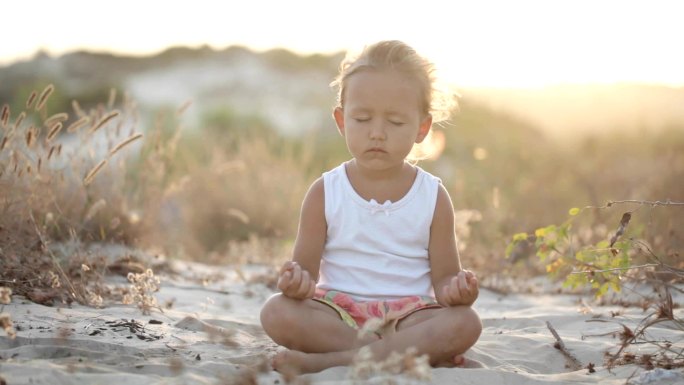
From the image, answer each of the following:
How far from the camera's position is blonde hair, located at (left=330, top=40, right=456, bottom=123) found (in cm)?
316

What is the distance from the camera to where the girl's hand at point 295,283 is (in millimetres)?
2826

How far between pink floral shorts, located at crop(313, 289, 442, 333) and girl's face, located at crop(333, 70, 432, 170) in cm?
56

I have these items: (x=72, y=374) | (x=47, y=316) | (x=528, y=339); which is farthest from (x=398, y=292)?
(x=47, y=316)

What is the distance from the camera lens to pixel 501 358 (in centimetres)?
327

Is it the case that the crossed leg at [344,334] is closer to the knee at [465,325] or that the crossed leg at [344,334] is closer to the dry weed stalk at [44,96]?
the knee at [465,325]

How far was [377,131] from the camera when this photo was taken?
3.07 meters

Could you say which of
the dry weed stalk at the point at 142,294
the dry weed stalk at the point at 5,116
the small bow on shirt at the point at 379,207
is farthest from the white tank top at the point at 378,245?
the dry weed stalk at the point at 5,116

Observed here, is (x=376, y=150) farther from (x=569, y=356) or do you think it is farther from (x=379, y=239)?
(x=569, y=356)

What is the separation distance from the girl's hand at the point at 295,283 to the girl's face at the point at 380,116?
0.58 m

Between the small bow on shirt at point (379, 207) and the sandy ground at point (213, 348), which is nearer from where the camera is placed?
the sandy ground at point (213, 348)

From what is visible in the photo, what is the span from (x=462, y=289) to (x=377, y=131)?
72 centimetres

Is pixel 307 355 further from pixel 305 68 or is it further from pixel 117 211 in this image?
pixel 305 68

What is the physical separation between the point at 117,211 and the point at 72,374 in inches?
132

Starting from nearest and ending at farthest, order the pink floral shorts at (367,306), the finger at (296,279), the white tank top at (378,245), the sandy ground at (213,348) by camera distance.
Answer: the sandy ground at (213,348) → the finger at (296,279) → the pink floral shorts at (367,306) → the white tank top at (378,245)
